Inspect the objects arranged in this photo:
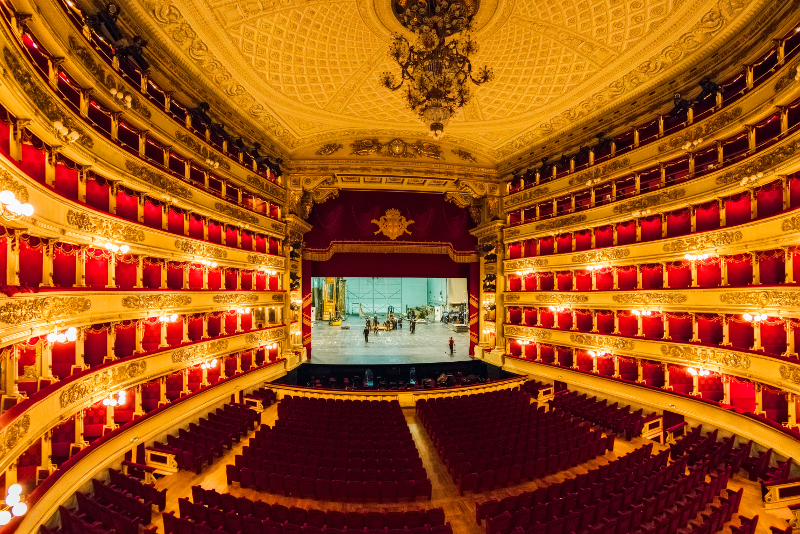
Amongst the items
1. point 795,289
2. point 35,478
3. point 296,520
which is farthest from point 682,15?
point 35,478

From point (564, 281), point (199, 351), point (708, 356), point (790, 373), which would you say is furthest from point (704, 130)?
point (199, 351)

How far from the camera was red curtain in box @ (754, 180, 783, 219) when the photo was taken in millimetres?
10250

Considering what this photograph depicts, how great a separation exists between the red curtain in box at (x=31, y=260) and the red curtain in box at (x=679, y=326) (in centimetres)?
1744

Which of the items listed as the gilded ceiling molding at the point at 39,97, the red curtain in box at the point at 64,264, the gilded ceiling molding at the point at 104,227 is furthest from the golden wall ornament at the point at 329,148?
the red curtain in box at the point at 64,264

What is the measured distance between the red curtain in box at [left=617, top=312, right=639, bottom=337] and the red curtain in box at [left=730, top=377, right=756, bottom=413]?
3458mm

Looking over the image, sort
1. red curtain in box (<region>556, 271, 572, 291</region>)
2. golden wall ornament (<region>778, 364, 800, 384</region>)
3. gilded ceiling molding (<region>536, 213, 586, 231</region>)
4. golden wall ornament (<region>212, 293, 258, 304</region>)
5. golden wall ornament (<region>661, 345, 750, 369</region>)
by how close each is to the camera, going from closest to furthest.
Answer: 1. golden wall ornament (<region>778, 364, 800, 384</region>)
2. golden wall ornament (<region>661, 345, 750, 369</region>)
3. golden wall ornament (<region>212, 293, 258, 304</region>)
4. gilded ceiling molding (<region>536, 213, 586, 231</region>)
5. red curtain in box (<region>556, 271, 572, 291</region>)

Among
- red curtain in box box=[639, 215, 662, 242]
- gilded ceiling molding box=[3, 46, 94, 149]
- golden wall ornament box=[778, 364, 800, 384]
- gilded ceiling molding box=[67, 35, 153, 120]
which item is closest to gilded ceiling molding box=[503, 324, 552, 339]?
red curtain in box box=[639, 215, 662, 242]

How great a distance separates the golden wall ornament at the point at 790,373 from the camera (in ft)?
29.2

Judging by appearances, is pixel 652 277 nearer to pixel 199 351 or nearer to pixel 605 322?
pixel 605 322

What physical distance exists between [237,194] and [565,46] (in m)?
13.2

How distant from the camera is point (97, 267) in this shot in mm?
9523

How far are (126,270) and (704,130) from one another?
17831 mm

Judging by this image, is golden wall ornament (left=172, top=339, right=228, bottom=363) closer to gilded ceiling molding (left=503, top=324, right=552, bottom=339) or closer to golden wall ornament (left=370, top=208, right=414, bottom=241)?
golden wall ornament (left=370, top=208, right=414, bottom=241)

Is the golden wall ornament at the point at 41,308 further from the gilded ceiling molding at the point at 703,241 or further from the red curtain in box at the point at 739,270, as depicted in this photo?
the red curtain in box at the point at 739,270
